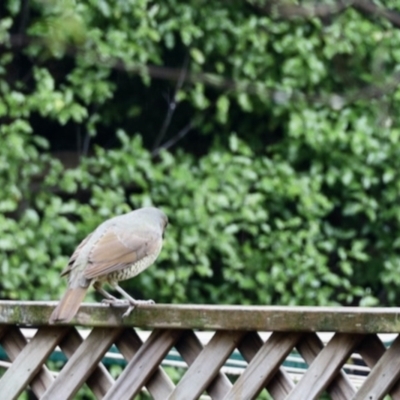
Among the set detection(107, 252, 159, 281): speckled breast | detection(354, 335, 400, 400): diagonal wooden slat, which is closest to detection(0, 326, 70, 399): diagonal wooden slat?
detection(354, 335, 400, 400): diagonal wooden slat

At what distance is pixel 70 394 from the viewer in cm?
275

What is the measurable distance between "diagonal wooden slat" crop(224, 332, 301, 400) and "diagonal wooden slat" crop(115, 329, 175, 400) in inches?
8.8

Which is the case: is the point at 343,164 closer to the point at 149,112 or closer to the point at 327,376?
the point at 149,112

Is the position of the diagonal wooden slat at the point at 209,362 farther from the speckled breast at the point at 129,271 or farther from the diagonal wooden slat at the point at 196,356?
the speckled breast at the point at 129,271

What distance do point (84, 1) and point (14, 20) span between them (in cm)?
78

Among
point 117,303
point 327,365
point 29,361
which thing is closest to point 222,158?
point 117,303

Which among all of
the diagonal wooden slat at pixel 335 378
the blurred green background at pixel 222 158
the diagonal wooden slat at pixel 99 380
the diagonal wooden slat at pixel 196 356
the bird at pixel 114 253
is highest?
the diagonal wooden slat at pixel 335 378

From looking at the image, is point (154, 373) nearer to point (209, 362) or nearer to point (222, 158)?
point (209, 362)

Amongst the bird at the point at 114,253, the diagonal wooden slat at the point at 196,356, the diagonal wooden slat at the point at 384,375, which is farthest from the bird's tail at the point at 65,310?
the diagonal wooden slat at the point at 384,375

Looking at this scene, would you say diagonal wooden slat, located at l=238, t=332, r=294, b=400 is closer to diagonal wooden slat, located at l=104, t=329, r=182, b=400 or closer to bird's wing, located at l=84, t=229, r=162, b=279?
diagonal wooden slat, located at l=104, t=329, r=182, b=400

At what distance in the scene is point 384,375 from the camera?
2369mm

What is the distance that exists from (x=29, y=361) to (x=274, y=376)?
64 centimetres

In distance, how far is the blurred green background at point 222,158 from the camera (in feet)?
24.9

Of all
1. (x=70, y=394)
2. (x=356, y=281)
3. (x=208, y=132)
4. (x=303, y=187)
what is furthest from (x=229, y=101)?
(x=70, y=394)
